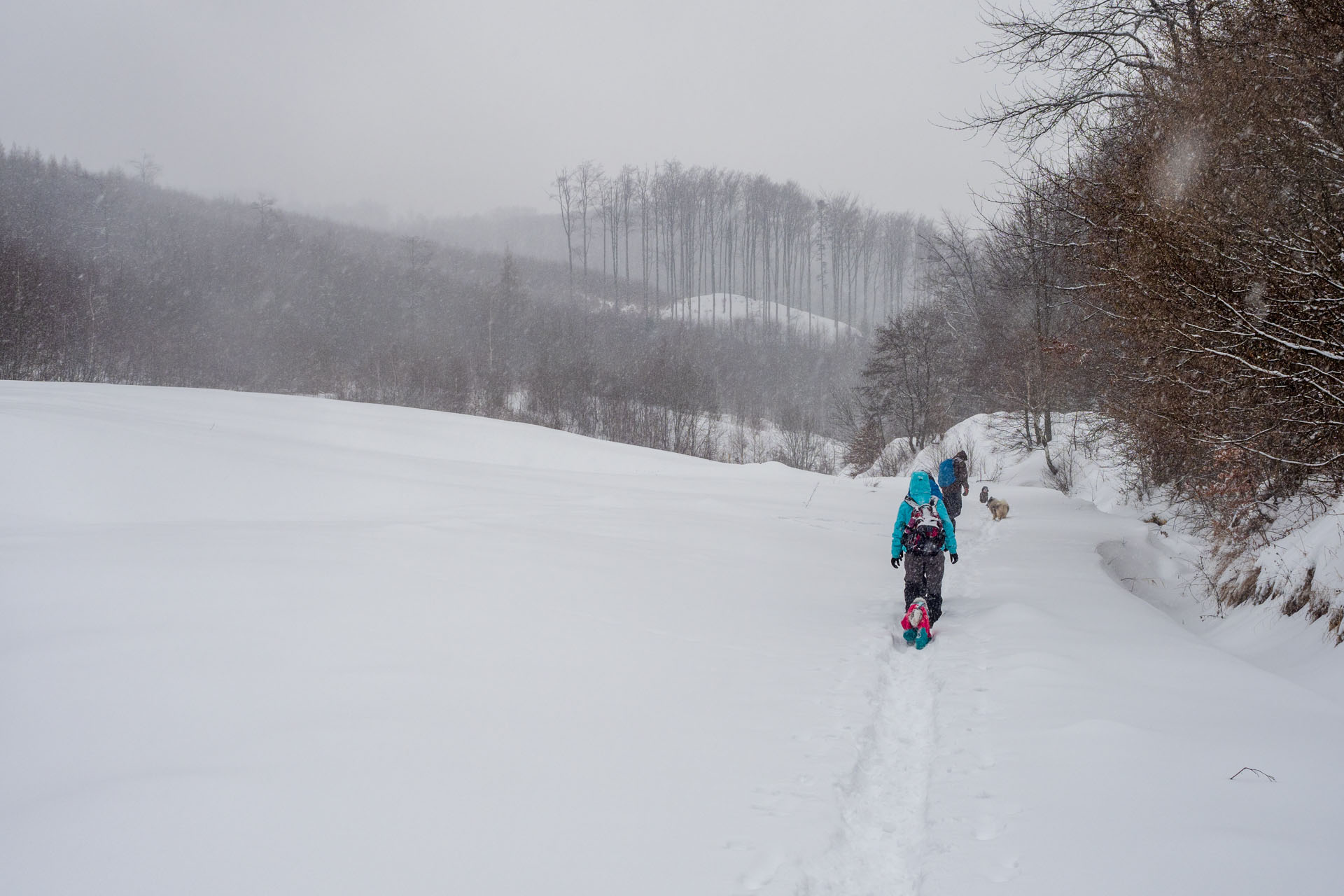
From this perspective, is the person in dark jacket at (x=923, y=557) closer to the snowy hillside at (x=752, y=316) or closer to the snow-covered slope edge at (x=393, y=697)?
the snow-covered slope edge at (x=393, y=697)

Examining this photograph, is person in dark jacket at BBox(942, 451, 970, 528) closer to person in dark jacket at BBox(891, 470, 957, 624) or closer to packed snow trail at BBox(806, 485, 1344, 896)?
person in dark jacket at BBox(891, 470, 957, 624)

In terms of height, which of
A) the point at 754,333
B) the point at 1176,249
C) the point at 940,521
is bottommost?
the point at 940,521

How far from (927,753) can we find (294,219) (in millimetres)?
97617

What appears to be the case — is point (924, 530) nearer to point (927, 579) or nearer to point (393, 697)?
point (927, 579)

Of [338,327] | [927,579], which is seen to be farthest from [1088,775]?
[338,327]

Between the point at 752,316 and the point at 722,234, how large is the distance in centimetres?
1245

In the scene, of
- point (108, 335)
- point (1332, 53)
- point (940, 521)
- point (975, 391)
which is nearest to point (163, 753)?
point (940, 521)

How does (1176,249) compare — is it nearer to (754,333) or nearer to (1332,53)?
(1332,53)

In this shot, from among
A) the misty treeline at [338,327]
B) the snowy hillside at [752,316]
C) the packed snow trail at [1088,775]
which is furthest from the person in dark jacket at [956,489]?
the snowy hillside at [752,316]

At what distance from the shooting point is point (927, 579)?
23.7 feet

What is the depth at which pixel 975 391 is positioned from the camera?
34344mm

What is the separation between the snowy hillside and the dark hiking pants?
68.8m

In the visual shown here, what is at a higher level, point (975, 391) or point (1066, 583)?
point (975, 391)

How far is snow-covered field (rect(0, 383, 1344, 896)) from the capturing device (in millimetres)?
2811
